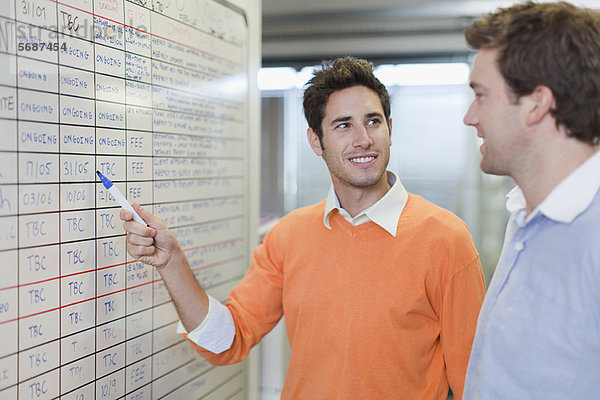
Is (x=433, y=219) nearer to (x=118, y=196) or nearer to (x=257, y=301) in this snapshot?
(x=257, y=301)

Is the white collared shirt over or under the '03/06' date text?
under

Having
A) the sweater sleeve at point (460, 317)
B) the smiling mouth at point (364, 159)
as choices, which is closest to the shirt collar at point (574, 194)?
the sweater sleeve at point (460, 317)

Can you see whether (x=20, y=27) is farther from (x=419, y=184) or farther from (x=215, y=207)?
(x=419, y=184)

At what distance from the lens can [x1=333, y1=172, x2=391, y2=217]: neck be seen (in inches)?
60.5

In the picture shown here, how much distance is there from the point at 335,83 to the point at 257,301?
677 mm

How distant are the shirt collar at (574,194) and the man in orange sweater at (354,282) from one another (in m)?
0.45

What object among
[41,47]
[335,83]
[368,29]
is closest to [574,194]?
[335,83]

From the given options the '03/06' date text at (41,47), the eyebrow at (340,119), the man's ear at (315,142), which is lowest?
the man's ear at (315,142)

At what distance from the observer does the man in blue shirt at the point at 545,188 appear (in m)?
0.94

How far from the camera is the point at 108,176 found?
4.17ft

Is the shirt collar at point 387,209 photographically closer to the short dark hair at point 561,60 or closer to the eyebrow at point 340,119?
the eyebrow at point 340,119

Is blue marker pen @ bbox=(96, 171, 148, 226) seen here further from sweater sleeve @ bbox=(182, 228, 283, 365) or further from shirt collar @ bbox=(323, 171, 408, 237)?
shirt collar @ bbox=(323, 171, 408, 237)

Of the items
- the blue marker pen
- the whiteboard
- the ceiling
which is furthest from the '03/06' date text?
the ceiling

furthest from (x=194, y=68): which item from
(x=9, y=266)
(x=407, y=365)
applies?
(x=407, y=365)
